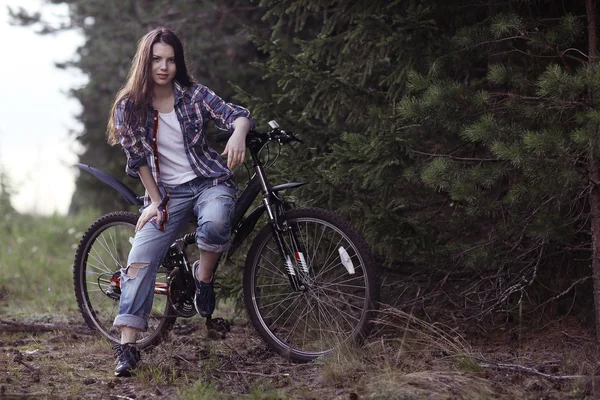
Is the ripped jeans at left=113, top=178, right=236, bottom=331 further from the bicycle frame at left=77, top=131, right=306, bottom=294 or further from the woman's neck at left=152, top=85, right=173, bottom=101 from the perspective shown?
the woman's neck at left=152, top=85, right=173, bottom=101

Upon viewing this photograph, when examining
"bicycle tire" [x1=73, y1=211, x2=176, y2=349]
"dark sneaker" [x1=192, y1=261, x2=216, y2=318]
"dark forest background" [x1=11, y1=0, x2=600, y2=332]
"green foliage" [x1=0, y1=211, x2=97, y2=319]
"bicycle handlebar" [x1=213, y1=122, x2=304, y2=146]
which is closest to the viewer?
"dark forest background" [x1=11, y1=0, x2=600, y2=332]

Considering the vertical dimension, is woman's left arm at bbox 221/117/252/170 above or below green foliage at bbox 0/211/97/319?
above

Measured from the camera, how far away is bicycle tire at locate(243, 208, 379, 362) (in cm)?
412

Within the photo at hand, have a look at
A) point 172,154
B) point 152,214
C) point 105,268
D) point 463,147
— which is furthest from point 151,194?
point 463,147

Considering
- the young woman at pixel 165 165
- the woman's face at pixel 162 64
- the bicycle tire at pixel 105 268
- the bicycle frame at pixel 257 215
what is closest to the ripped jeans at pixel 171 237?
the young woman at pixel 165 165

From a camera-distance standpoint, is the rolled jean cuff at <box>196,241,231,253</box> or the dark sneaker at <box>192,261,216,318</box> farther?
the dark sneaker at <box>192,261,216,318</box>

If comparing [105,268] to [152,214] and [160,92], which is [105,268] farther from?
[160,92]

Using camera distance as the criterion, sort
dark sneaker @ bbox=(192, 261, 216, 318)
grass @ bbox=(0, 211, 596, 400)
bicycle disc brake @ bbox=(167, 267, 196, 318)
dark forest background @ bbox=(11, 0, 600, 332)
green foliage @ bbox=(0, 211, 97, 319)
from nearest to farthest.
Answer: grass @ bbox=(0, 211, 596, 400)
dark forest background @ bbox=(11, 0, 600, 332)
dark sneaker @ bbox=(192, 261, 216, 318)
bicycle disc brake @ bbox=(167, 267, 196, 318)
green foliage @ bbox=(0, 211, 97, 319)

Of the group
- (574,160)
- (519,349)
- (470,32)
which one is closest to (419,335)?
(519,349)

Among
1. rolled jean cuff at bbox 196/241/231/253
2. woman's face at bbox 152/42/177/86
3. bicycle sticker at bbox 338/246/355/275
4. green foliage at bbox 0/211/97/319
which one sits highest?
woman's face at bbox 152/42/177/86

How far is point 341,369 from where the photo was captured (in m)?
3.86

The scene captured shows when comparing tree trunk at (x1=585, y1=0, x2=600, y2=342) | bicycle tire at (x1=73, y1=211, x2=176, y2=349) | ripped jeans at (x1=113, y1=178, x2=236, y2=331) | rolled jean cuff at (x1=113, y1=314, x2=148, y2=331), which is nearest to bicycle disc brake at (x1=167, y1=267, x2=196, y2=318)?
bicycle tire at (x1=73, y1=211, x2=176, y2=349)

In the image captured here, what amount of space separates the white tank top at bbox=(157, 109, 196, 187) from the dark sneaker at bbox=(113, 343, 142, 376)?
0.90 m

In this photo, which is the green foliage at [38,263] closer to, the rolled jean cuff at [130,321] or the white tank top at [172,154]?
the rolled jean cuff at [130,321]
